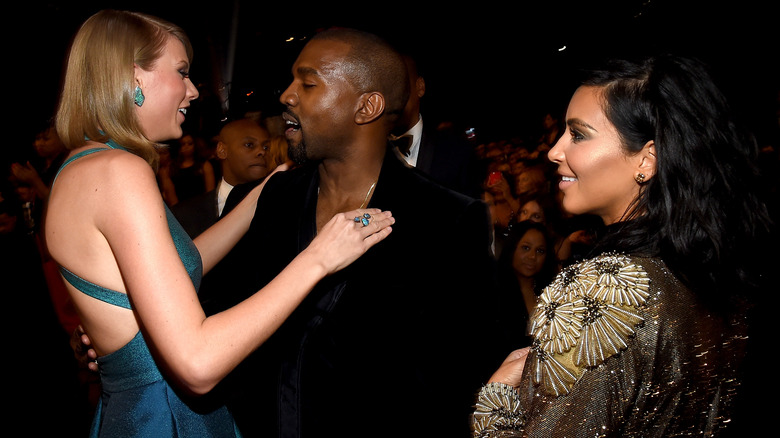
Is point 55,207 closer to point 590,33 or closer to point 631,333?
point 631,333

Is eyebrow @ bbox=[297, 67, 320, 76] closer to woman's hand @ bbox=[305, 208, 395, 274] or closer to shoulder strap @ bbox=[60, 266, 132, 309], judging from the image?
woman's hand @ bbox=[305, 208, 395, 274]

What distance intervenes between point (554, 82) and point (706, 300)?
12.6 m

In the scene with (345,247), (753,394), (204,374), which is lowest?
(753,394)

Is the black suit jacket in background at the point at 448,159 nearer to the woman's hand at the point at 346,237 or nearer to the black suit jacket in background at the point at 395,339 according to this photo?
the black suit jacket in background at the point at 395,339

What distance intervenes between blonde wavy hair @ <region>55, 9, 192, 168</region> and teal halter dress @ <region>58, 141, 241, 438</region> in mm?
59

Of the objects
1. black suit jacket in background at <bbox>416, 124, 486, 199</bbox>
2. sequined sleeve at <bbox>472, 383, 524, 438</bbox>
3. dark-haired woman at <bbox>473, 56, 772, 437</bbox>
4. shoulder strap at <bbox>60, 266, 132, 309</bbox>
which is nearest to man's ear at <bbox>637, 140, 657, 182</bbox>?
dark-haired woman at <bbox>473, 56, 772, 437</bbox>

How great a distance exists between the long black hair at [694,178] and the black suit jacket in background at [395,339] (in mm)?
619

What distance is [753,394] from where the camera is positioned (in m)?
1.65

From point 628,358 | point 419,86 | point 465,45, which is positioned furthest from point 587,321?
point 465,45

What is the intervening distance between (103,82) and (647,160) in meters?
1.47

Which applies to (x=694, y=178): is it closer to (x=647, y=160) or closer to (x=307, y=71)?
(x=647, y=160)

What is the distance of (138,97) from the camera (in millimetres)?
1512

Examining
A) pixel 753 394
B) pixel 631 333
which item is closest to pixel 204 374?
pixel 631 333

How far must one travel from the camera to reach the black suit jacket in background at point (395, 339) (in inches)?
69.8
